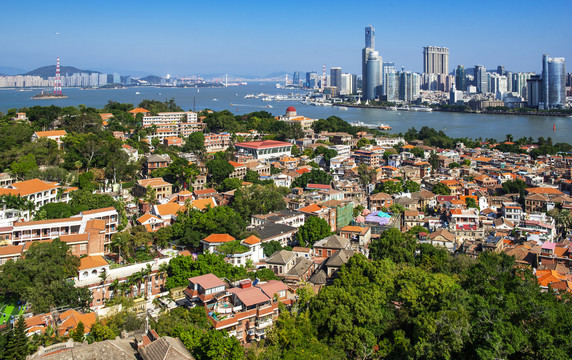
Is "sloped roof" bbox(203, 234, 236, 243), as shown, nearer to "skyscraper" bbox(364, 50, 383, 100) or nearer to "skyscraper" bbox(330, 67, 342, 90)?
"skyscraper" bbox(364, 50, 383, 100)

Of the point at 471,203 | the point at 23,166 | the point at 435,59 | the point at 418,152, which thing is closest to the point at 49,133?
the point at 23,166

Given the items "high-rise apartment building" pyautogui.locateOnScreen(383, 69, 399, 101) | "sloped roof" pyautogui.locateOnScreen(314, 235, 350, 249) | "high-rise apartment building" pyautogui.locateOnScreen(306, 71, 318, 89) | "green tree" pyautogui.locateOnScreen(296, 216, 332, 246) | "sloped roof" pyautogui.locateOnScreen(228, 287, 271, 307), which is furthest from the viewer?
"high-rise apartment building" pyautogui.locateOnScreen(306, 71, 318, 89)

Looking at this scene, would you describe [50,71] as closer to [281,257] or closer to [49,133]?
[49,133]

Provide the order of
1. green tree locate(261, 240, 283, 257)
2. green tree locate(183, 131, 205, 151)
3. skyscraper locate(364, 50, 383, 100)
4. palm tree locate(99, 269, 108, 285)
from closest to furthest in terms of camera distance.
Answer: palm tree locate(99, 269, 108, 285)
green tree locate(261, 240, 283, 257)
green tree locate(183, 131, 205, 151)
skyscraper locate(364, 50, 383, 100)

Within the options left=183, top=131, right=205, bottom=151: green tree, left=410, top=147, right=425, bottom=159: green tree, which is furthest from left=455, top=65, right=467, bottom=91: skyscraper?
left=183, top=131, right=205, bottom=151: green tree

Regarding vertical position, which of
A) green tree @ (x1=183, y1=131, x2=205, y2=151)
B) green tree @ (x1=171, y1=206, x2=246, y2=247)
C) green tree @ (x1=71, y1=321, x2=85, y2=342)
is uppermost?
green tree @ (x1=183, y1=131, x2=205, y2=151)

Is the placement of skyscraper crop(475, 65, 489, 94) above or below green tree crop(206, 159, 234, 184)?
above

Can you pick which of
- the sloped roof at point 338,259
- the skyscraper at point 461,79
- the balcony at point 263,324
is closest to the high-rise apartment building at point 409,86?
the skyscraper at point 461,79
